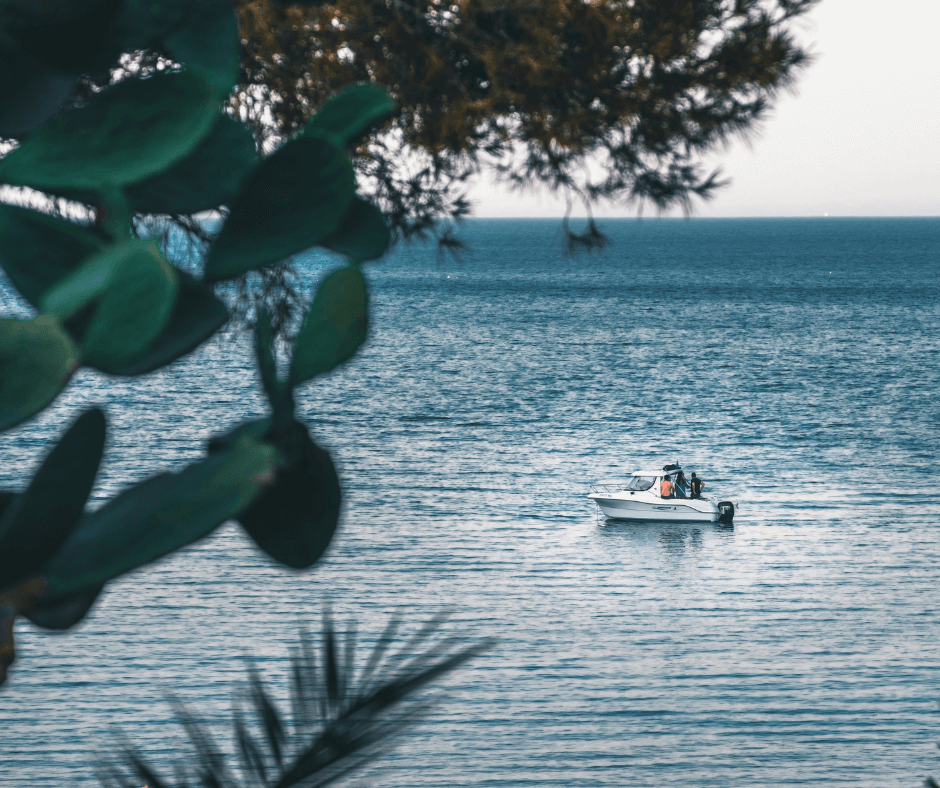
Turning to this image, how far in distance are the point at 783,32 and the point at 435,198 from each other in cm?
159

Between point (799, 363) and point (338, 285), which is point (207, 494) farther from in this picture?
point (799, 363)

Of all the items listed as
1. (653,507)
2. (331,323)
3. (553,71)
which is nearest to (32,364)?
(331,323)

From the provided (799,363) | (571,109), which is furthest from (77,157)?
(799,363)

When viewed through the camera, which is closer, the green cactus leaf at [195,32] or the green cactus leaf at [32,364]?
the green cactus leaf at [32,364]

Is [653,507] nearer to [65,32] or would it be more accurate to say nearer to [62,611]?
[62,611]

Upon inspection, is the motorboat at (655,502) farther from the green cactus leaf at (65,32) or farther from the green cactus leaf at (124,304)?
the green cactus leaf at (124,304)

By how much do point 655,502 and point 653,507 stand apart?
0.48m

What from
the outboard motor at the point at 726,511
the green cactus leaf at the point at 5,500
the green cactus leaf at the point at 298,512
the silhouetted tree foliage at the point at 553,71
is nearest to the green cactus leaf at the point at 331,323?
the green cactus leaf at the point at 298,512

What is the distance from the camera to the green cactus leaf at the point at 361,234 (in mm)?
1242

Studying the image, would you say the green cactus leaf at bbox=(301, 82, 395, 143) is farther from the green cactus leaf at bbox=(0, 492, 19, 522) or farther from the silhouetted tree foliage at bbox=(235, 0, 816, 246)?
the silhouetted tree foliage at bbox=(235, 0, 816, 246)

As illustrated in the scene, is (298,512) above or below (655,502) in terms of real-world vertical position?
above

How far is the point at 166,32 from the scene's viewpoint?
1.05 meters

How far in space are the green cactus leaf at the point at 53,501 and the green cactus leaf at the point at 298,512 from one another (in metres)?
0.24

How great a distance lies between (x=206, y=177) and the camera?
116 cm
